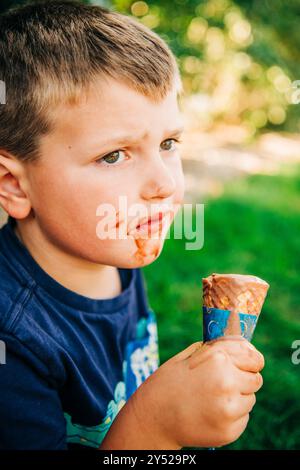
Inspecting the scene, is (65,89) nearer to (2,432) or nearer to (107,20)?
(107,20)

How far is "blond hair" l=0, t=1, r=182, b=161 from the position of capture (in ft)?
4.46

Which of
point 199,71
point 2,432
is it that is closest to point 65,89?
point 2,432

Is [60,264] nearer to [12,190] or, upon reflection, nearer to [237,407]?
[12,190]

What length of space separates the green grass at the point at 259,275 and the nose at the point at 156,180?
1038mm

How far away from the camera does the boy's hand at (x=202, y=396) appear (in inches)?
44.3

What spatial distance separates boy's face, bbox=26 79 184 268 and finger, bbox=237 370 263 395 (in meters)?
0.49

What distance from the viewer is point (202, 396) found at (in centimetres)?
114

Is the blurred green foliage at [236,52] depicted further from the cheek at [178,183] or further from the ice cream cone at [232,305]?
the ice cream cone at [232,305]

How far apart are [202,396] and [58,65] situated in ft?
3.04

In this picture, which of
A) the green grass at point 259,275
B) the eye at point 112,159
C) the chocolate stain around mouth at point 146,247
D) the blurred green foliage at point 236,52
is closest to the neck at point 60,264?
the chocolate stain around mouth at point 146,247

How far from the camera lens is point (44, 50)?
1.40 m

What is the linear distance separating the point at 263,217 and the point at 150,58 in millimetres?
3065

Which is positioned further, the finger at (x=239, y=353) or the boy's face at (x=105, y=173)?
the boy's face at (x=105, y=173)

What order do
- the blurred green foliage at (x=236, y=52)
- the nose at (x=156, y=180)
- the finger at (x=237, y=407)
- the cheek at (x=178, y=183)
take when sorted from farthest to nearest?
1. the blurred green foliage at (x=236, y=52)
2. the cheek at (x=178, y=183)
3. the nose at (x=156, y=180)
4. the finger at (x=237, y=407)
